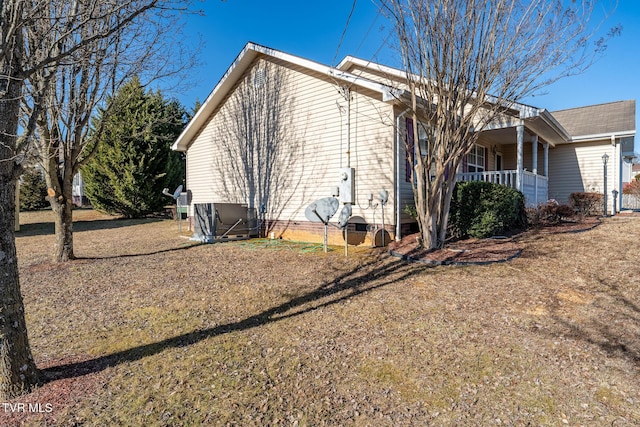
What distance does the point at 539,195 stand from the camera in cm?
1197

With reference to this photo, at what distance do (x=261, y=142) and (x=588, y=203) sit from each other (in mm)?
11860

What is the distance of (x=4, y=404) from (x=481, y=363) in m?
4.08

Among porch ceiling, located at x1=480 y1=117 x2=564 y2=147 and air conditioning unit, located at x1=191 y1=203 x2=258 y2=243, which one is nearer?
air conditioning unit, located at x1=191 y1=203 x2=258 y2=243

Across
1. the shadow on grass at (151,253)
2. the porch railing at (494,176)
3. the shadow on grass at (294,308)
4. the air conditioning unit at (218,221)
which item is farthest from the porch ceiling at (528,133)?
the shadow on grass at (151,253)

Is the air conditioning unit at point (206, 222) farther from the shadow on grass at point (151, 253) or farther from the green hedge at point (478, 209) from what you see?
the green hedge at point (478, 209)

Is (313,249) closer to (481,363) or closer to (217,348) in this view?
(217,348)

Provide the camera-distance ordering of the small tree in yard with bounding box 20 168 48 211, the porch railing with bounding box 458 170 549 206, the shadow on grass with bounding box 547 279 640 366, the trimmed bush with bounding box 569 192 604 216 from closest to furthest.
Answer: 1. the shadow on grass with bounding box 547 279 640 366
2. the porch railing with bounding box 458 170 549 206
3. the trimmed bush with bounding box 569 192 604 216
4. the small tree in yard with bounding box 20 168 48 211

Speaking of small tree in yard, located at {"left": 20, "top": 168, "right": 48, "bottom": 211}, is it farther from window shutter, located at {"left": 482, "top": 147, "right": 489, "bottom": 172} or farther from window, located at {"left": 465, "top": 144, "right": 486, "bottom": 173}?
window shutter, located at {"left": 482, "top": 147, "right": 489, "bottom": 172}

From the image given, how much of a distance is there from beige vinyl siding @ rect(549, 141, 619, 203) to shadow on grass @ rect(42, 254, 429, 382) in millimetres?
11781

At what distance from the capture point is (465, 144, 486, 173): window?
1206 centimetres

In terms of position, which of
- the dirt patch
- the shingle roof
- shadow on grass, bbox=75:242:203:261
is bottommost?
shadow on grass, bbox=75:242:203:261

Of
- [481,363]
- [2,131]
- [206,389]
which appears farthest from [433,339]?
[2,131]

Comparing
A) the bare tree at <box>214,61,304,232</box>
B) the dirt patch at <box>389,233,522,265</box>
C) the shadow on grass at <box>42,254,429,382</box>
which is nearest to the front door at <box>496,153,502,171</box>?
the dirt patch at <box>389,233,522,265</box>

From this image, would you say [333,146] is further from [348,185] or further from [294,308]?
[294,308]
